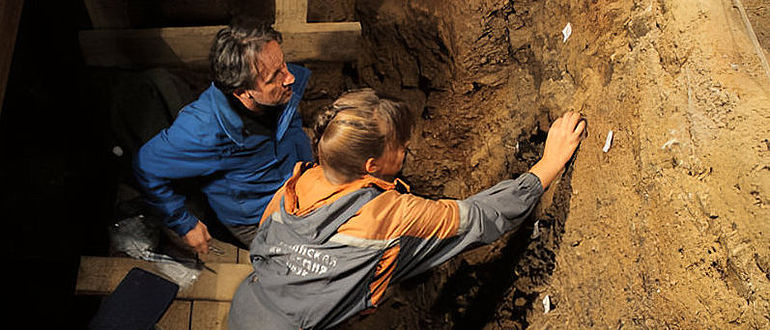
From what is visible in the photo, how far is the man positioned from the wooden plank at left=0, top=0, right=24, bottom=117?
53cm

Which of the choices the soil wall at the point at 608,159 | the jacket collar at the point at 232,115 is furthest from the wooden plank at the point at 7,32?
the soil wall at the point at 608,159

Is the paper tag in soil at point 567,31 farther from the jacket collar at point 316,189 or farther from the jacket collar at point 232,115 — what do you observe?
the jacket collar at point 232,115

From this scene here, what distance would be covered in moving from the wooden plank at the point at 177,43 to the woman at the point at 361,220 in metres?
1.32

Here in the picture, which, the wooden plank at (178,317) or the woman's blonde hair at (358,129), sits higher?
the woman's blonde hair at (358,129)

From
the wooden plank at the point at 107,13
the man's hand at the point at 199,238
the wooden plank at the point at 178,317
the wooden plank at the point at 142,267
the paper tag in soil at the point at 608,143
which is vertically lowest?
the wooden plank at the point at 178,317

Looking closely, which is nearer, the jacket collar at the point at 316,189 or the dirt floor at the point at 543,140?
the dirt floor at the point at 543,140

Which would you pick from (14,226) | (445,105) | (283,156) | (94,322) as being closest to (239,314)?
(94,322)

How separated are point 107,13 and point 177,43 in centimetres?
40

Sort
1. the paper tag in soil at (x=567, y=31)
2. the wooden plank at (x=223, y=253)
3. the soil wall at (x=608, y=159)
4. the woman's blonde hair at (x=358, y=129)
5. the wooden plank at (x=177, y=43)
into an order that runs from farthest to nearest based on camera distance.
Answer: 1. the wooden plank at (x=177, y=43)
2. the wooden plank at (x=223, y=253)
3. the paper tag in soil at (x=567, y=31)
4. the woman's blonde hair at (x=358, y=129)
5. the soil wall at (x=608, y=159)

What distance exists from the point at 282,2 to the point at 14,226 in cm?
161

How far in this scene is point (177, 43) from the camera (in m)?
3.00

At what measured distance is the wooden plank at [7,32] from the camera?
206 centimetres

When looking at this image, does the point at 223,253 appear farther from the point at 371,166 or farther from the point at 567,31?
the point at 567,31

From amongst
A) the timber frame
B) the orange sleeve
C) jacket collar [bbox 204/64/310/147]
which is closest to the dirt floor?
the timber frame
